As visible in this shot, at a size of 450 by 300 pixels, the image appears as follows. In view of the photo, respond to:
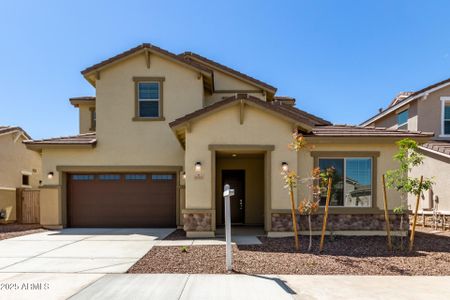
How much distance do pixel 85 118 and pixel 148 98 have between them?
4.66 meters

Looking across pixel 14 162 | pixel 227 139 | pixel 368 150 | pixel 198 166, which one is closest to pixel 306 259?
pixel 198 166

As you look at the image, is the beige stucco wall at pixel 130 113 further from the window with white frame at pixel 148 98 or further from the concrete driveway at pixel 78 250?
the concrete driveway at pixel 78 250

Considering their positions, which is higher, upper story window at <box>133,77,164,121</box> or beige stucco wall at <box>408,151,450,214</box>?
upper story window at <box>133,77,164,121</box>

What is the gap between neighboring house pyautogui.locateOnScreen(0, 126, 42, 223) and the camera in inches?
570

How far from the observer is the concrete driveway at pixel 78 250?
6102 mm

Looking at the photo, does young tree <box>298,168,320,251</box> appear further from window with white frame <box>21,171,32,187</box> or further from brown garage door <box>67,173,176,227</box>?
window with white frame <box>21,171,32,187</box>

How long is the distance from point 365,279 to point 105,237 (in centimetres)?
794

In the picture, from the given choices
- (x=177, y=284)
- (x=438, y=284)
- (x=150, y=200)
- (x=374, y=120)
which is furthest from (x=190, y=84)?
(x=374, y=120)

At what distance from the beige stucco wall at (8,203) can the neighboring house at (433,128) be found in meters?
19.2

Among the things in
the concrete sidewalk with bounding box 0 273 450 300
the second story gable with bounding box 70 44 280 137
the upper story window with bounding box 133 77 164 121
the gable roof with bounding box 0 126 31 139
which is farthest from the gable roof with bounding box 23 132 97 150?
the concrete sidewalk with bounding box 0 273 450 300

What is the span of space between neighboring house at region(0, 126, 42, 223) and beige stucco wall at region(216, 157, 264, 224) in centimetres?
1128

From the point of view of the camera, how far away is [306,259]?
6.60 m

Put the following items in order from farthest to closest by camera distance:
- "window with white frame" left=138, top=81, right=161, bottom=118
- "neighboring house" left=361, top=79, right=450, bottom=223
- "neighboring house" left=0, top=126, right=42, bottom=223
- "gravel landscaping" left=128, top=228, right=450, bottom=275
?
"neighboring house" left=0, top=126, right=42, bottom=223
"neighboring house" left=361, top=79, right=450, bottom=223
"window with white frame" left=138, top=81, right=161, bottom=118
"gravel landscaping" left=128, top=228, right=450, bottom=275

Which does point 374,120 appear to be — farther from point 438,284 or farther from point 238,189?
point 438,284
